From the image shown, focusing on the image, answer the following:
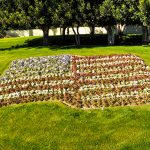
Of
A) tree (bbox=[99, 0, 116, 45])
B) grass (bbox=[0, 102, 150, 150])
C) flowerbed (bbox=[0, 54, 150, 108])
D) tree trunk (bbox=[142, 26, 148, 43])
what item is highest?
tree (bbox=[99, 0, 116, 45])

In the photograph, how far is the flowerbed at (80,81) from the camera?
32844 millimetres

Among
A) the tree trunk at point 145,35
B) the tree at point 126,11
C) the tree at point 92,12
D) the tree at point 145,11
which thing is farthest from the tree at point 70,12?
the tree trunk at point 145,35

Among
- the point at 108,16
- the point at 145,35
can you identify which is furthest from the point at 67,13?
the point at 145,35

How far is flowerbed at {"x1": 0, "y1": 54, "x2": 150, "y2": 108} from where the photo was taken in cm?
3284

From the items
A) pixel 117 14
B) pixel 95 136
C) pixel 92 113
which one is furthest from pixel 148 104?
pixel 117 14

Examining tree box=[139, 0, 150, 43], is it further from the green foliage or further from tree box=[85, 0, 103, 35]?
tree box=[85, 0, 103, 35]

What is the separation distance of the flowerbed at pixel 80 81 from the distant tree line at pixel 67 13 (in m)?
15.4

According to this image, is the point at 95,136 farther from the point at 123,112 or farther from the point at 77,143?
→ the point at 123,112

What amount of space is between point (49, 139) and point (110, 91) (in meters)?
10.4

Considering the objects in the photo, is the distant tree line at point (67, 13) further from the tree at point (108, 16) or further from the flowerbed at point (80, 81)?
the flowerbed at point (80, 81)

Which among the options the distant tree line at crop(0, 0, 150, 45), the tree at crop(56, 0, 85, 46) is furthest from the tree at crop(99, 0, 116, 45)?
the tree at crop(56, 0, 85, 46)

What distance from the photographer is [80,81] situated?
3697 cm

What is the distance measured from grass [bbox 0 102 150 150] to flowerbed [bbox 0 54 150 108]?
6.22 feet

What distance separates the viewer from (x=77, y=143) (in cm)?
2475
